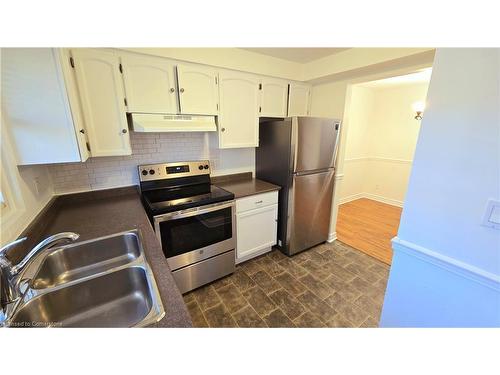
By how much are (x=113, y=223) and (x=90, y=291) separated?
588 millimetres

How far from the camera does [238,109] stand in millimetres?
2209

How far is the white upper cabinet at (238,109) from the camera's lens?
210cm

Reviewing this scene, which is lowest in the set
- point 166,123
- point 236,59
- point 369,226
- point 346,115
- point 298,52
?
point 369,226

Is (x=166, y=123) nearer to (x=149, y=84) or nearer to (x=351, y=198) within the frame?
(x=149, y=84)

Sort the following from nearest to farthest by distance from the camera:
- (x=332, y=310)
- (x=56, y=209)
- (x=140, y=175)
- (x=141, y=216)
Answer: (x=141, y=216), (x=56, y=209), (x=332, y=310), (x=140, y=175)

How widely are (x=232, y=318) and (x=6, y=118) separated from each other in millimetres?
1995

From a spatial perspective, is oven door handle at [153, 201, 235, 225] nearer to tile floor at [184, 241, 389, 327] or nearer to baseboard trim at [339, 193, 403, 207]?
tile floor at [184, 241, 389, 327]

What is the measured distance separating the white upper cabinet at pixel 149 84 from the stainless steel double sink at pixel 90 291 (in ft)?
3.72

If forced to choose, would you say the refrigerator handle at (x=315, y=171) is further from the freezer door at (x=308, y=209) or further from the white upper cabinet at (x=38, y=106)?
the white upper cabinet at (x=38, y=106)

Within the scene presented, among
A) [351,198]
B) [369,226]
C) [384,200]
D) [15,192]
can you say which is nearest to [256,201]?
[15,192]
